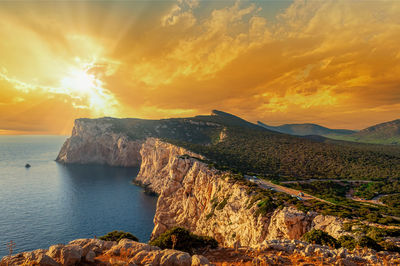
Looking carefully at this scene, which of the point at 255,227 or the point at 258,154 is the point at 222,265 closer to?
the point at 255,227

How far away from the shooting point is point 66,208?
71.9 metres

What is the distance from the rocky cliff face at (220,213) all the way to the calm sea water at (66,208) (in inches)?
483

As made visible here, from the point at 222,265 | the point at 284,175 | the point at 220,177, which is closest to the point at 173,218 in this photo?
the point at 220,177

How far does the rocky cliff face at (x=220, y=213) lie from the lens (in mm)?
24000

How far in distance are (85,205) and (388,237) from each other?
89.1m

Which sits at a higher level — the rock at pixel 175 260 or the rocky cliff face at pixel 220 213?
the rock at pixel 175 260

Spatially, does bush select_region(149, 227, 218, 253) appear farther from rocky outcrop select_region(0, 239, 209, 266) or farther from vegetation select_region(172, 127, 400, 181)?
vegetation select_region(172, 127, 400, 181)

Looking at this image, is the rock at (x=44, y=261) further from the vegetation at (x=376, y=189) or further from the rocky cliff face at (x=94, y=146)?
the rocky cliff face at (x=94, y=146)

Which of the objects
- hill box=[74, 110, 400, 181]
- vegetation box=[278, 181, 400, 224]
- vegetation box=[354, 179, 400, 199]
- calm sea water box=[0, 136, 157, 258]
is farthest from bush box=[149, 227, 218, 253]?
vegetation box=[354, 179, 400, 199]

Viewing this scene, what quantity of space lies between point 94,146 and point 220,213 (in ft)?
490

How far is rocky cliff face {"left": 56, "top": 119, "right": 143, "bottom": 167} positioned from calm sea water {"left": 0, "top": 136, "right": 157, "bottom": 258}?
31.2 m

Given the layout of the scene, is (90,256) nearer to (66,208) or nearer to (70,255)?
(70,255)

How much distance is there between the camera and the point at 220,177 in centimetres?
4866

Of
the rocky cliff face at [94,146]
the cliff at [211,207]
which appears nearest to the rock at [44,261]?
the cliff at [211,207]
